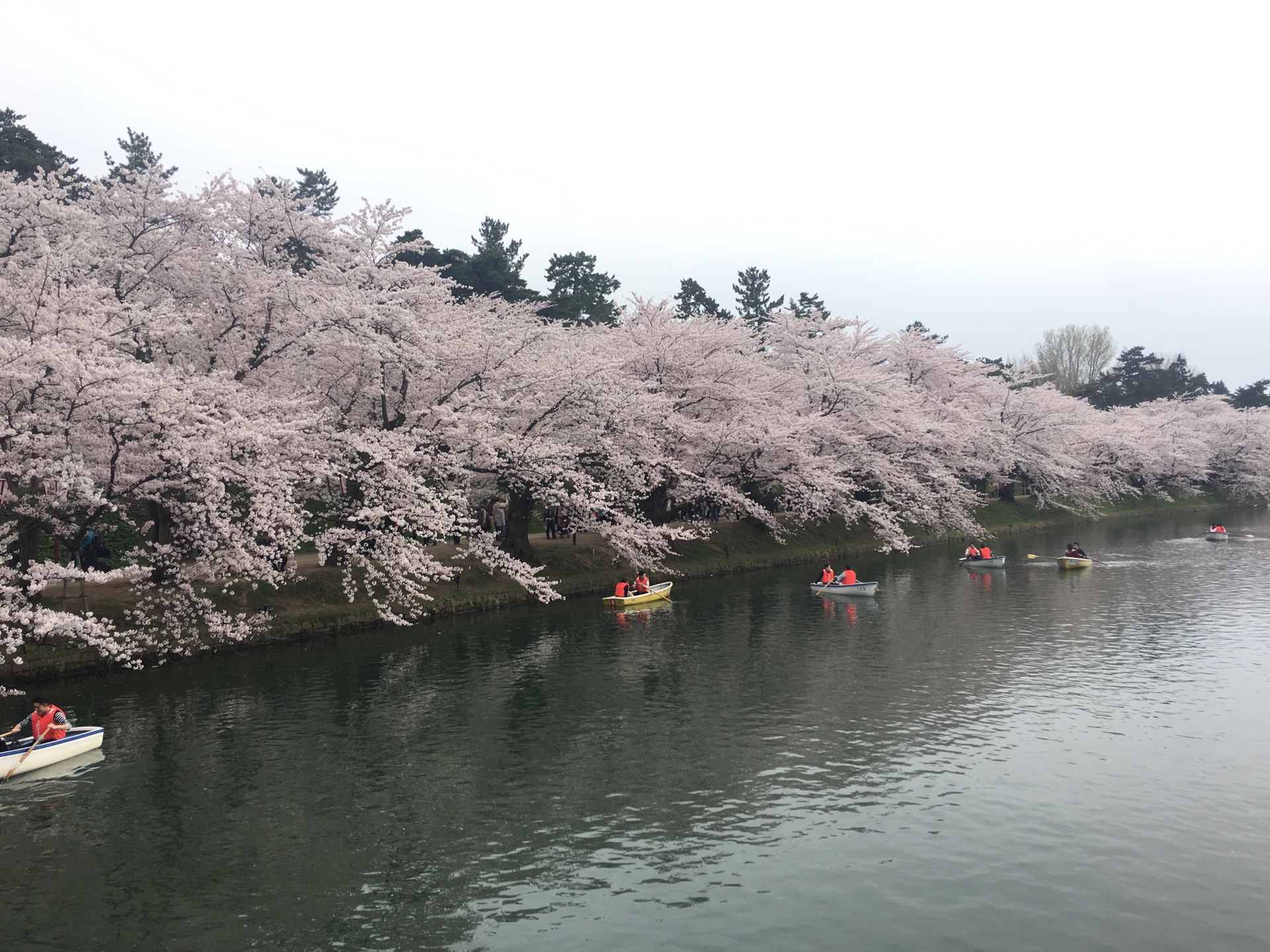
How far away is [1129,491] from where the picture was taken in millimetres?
82438

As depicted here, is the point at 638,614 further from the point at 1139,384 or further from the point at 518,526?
the point at 1139,384

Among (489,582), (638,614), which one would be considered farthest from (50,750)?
(638,614)

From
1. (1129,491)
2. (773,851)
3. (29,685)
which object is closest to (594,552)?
(29,685)

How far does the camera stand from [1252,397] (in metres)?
122

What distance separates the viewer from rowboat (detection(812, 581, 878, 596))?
36.2 metres

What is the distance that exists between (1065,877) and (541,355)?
27891 millimetres

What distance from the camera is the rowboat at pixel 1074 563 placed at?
42562 mm

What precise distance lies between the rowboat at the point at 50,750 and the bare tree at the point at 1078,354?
13336 cm

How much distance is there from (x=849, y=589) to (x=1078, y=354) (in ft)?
375

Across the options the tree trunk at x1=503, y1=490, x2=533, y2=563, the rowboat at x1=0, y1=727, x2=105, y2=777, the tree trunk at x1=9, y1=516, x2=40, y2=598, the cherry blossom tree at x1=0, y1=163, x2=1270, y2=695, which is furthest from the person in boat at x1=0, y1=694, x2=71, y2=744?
the tree trunk at x1=503, y1=490, x2=533, y2=563

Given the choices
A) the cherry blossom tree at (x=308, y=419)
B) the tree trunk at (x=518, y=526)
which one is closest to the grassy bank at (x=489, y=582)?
the cherry blossom tree at (x=308, y=419)

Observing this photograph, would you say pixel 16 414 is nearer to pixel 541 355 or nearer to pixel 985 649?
pixel 541 355

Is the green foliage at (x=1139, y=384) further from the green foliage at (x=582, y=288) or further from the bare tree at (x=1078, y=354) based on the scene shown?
the green foliage at (x=582, y=288)

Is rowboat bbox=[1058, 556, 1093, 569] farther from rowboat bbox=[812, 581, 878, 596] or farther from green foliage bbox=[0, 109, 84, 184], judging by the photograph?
green foliage bbox=[0, 109, 84, 184]
